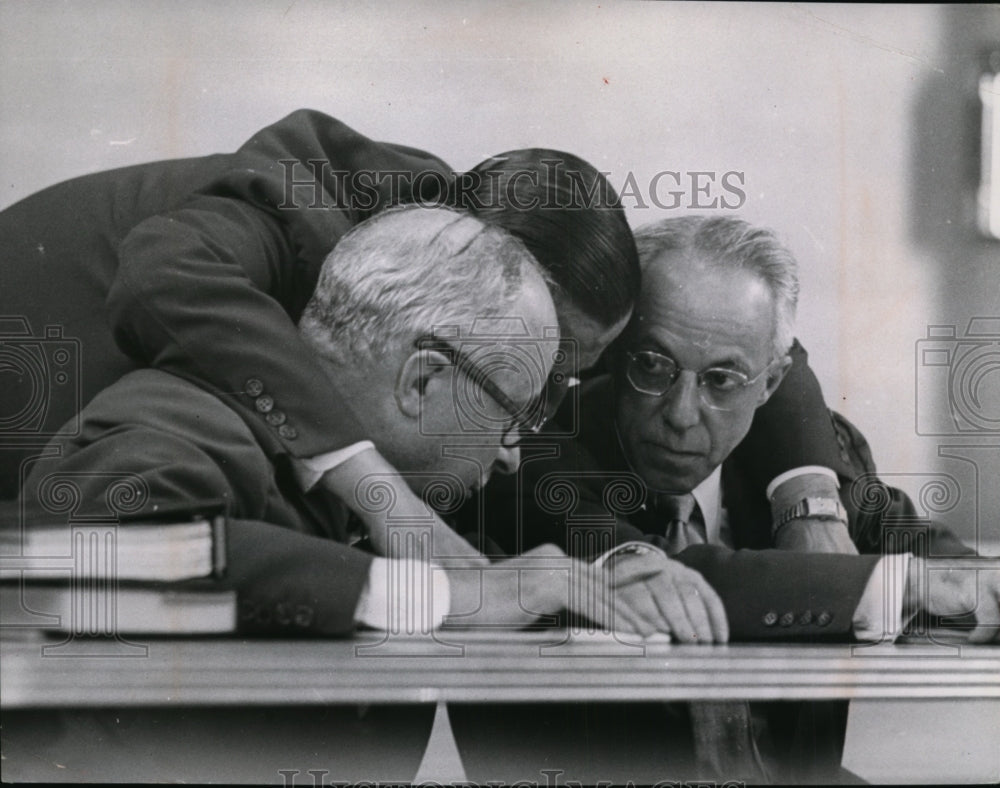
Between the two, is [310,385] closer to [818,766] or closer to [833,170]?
[833,170]

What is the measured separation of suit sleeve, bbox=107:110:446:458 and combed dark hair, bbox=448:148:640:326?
0.10 meters

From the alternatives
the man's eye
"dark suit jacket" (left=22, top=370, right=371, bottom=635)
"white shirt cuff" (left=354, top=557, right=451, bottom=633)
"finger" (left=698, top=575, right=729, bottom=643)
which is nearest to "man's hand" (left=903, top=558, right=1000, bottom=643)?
"finger" (left=698, top=575, right=729, bottom=643)

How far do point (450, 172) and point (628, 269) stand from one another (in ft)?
1.28

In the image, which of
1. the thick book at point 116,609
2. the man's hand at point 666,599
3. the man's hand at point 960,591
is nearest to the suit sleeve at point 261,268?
the thick book at point 116,609

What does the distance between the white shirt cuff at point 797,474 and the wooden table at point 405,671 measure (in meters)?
0.31

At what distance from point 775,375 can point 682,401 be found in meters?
0.19

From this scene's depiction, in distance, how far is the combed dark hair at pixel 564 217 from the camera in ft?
7.47

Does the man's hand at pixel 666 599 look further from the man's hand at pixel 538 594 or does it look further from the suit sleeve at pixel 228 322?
the suit sleeve at pixel 228 322

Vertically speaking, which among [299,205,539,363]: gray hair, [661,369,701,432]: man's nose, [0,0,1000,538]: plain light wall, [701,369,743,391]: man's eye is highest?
[0,0,1000,538]: plain light wall

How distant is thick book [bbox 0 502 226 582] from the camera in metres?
2.19

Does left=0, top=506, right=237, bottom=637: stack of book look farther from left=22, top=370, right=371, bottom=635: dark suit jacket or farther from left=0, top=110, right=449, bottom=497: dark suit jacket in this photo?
left=0, top=110, right=449, bottom=497: dark suit jacket

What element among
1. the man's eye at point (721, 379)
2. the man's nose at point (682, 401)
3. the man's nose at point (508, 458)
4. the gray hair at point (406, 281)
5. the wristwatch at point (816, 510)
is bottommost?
the wristwatch at point (816, 510)

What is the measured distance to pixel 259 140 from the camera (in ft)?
7.48

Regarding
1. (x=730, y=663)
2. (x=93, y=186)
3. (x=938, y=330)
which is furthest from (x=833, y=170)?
(x=93, y=186)
